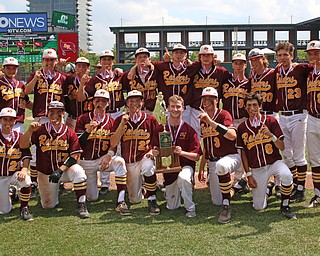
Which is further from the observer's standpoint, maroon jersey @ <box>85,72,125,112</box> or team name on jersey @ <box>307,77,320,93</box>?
maroon jersey @ <box>85,72,125,112</box>

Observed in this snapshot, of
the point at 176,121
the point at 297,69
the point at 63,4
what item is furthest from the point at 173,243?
the point at 63,4

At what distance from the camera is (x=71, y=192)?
669 centimetres

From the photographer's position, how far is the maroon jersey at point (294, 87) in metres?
5.84

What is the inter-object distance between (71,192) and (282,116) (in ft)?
11.4

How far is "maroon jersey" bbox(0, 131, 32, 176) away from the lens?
550 cm

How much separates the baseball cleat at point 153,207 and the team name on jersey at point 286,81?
2.41 m

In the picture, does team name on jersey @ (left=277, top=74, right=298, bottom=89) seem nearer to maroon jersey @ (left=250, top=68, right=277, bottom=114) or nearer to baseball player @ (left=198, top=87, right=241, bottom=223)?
maroon jersey @ (left=250, top=68, right=277, bottom=114)

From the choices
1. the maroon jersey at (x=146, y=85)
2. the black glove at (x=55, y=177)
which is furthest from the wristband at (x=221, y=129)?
the black glove at (x=55, y=177)

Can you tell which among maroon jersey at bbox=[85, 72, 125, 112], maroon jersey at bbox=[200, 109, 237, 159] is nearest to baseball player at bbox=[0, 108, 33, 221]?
maroon jersey at bbox=[85, 72, 125, 112]

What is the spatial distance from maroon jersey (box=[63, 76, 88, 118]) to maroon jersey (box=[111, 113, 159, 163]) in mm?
1143

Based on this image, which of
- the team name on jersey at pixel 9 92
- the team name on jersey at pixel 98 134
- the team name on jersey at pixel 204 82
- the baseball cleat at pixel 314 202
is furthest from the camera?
the team name on jersey at pixel 204 82

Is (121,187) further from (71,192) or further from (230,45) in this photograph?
(230,45)

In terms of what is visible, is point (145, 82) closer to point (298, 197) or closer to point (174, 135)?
point (174, 135)

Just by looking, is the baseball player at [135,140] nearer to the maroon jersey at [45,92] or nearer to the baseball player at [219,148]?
the baseball player at [219,148]
